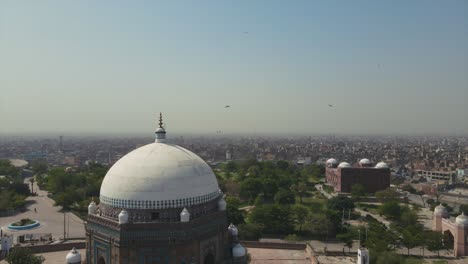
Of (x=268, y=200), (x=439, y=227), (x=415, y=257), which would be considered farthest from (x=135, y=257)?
(x=268, y=200)

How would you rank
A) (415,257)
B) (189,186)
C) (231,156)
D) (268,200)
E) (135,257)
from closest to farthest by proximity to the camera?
1. (135,257)
2. (189,186)
3. (415,257)
4. (268,200)
5. (231,156)

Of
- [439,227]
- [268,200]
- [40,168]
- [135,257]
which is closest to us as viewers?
[135,257]

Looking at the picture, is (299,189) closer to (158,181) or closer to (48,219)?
(48,219)

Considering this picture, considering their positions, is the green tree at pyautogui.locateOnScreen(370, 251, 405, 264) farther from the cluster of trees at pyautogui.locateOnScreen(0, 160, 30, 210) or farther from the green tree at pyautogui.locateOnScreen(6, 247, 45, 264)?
the cluster of trees at pyautogui.locateOnScreen(0, 160, 30, 210)

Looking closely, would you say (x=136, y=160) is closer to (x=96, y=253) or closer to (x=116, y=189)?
(x=116, y=189)

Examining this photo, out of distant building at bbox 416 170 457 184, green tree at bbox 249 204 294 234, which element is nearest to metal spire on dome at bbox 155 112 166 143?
green tree at bbox 249 204 294 234

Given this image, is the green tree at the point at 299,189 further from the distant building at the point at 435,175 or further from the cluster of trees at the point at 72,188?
the distant building at the point at 435,175

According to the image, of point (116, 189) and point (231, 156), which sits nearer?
point (116, 189)
